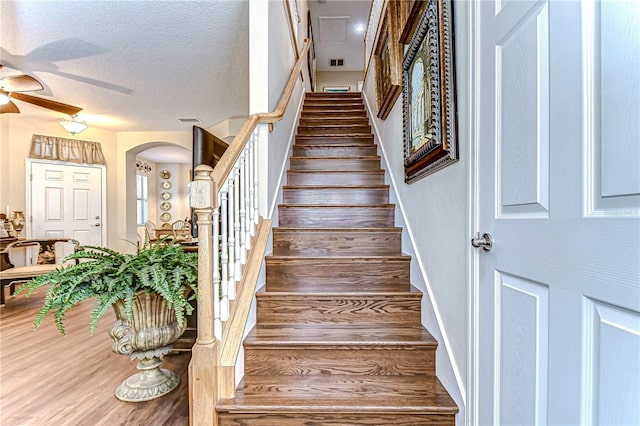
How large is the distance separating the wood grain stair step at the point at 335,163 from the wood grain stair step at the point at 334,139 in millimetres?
450

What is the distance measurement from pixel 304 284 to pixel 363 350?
1.94 feet

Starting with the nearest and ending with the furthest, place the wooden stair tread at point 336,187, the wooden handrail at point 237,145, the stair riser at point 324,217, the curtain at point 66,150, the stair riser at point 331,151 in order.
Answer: the wooden handrail at point 237,145 → the stair riser at point 324,217 → the wooden stair tread at point 336,187 → the stair riser at point 331,151 → the curtain at point 66,150

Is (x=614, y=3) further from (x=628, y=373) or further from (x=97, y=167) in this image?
(x=97, y=167)

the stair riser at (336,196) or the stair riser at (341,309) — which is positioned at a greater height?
the stair riser at (336,196)

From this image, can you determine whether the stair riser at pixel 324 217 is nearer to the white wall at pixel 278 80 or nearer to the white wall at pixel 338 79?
the white wall at pixel 278 80

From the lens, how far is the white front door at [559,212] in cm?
63

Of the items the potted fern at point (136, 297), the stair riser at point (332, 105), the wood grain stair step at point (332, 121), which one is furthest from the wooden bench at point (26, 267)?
the stair riser at point (332, 105)

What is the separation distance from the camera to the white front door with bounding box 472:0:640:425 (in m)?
0.63

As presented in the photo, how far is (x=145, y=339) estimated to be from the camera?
1695mm

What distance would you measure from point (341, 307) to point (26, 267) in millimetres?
4173

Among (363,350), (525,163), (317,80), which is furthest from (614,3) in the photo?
(317,80)

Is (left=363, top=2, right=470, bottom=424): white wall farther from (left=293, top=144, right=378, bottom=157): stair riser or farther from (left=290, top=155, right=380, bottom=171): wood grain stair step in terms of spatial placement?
(left=293, top=144, right=378, bottom=157): stair riser

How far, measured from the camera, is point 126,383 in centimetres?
181

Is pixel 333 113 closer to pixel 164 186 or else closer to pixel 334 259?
pixel 334 259
